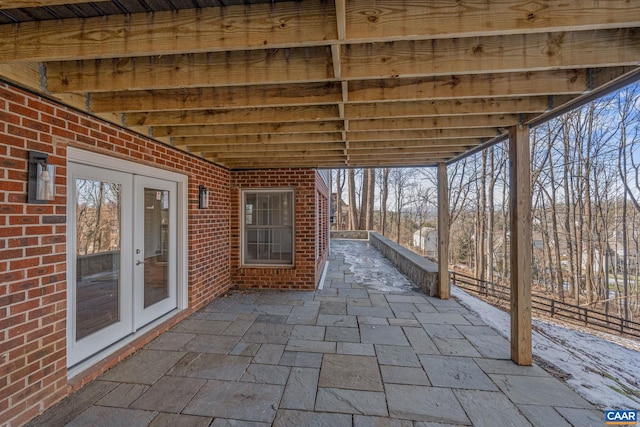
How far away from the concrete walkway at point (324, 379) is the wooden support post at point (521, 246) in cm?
24

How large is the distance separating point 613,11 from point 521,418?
2596 mm

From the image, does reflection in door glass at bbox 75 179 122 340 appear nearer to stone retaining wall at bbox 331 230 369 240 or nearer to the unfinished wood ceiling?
the unfinished wood ceiling

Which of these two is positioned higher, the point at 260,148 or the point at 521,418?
the point at 260,148

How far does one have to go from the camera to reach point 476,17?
1.46 meters

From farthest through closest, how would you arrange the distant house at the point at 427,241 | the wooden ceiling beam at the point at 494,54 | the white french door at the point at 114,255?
the distant house at the point at 427,241
the white french door at the point at 114,255
the wooden ceiling beam at the point at 494,54

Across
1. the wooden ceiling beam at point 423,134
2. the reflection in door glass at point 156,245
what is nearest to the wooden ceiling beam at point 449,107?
the wooden ceiling beam at point 423,134

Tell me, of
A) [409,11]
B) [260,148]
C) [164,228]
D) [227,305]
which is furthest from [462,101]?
[227,305]

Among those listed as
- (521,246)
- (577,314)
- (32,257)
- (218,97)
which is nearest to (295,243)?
(218,97)

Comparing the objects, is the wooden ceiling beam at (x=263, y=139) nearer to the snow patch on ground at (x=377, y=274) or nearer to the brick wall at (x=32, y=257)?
the brick wall at (x=32, y=257)

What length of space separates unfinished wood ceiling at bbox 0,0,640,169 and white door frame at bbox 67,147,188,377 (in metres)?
0.43

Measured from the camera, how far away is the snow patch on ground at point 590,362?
7.73 feet

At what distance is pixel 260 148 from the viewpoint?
400 centimetres

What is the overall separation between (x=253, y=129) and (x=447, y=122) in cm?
206

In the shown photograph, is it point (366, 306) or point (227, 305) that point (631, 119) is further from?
point (227, 305)
